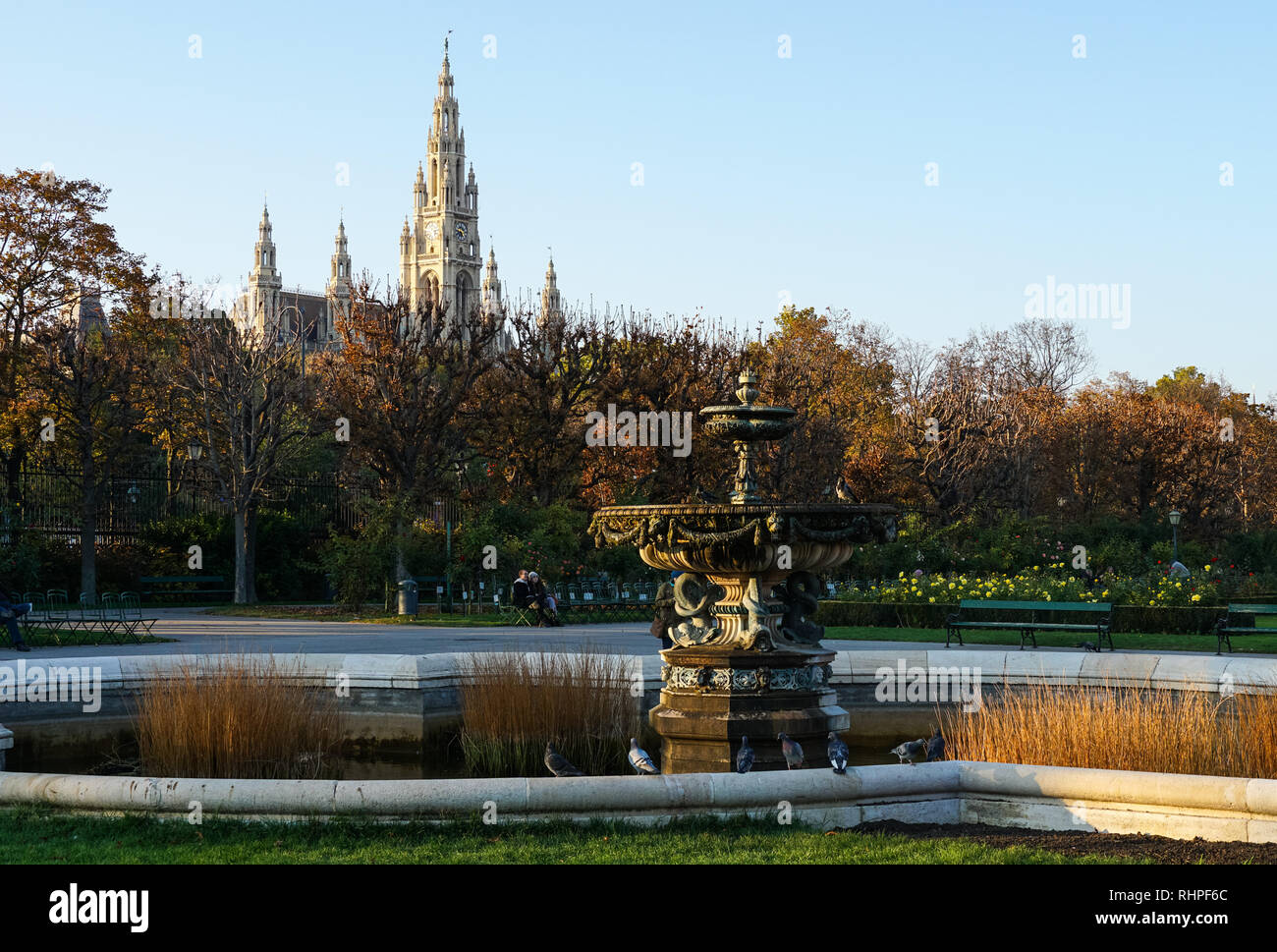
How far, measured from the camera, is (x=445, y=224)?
137625 millimetres

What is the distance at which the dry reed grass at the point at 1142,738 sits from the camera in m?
8.25

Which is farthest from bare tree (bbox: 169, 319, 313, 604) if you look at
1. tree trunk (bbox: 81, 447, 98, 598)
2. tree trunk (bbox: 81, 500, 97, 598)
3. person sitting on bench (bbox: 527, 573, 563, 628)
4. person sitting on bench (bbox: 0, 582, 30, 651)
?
person sitting on bench (bbox: 0, 582, 30, 651)

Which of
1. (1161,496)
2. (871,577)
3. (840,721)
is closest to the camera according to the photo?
(840,721)

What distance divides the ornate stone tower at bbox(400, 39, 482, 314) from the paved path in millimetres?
109887

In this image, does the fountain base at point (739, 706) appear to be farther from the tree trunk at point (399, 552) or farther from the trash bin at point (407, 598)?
the tree trunk at point (399, 552)

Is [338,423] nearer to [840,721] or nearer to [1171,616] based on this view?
[1171,616]

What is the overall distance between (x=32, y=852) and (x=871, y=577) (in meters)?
25.0

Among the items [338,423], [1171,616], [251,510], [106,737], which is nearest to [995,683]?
[106,737]

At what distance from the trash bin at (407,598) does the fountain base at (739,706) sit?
16.8 meters

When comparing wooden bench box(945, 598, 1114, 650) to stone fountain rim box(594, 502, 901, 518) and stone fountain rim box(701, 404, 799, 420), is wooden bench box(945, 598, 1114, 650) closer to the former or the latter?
stone fountain rim box(701, 404, 799, 420)

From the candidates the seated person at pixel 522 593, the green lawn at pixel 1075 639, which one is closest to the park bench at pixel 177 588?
the seated person at pixel 522 593

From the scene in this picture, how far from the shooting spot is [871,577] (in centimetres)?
3061

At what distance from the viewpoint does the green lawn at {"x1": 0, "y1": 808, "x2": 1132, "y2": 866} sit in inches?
271
